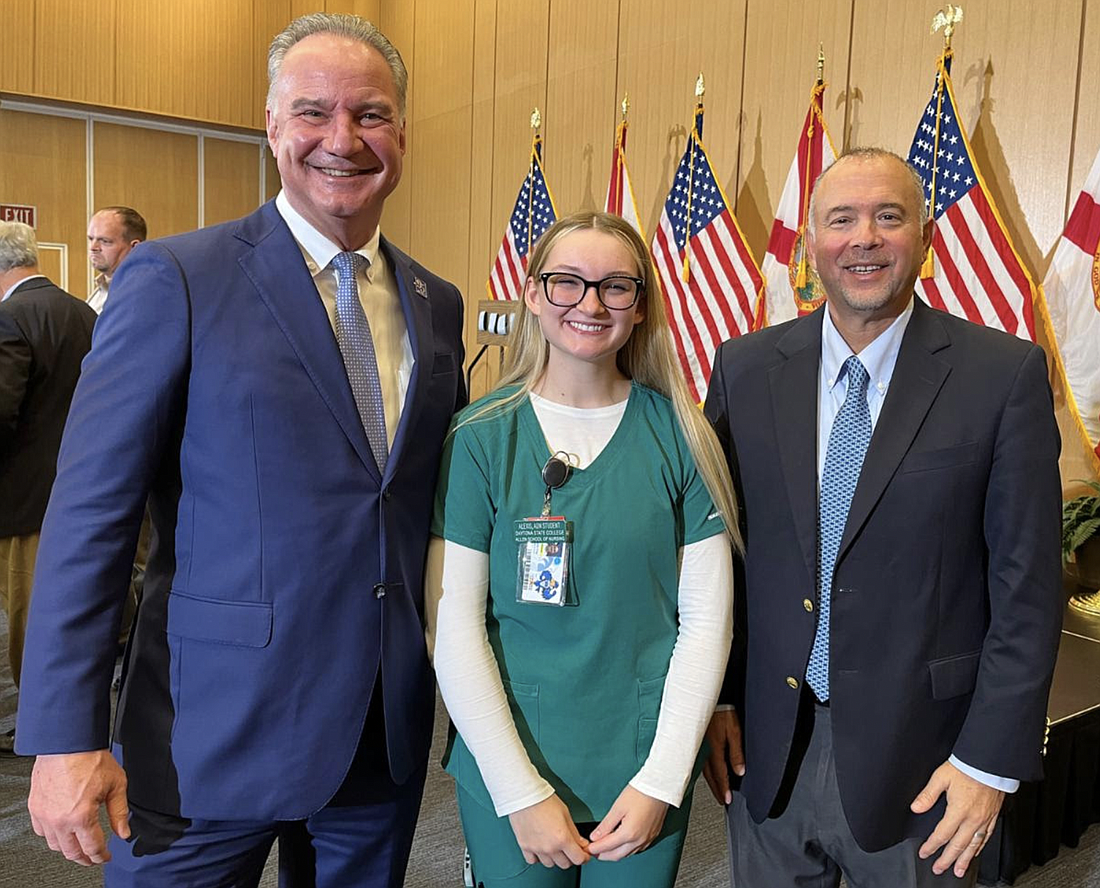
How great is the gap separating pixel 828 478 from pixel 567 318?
0.50 metres

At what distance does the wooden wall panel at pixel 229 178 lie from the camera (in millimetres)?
8523

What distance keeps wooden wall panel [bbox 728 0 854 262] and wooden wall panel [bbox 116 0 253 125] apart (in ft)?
16.1

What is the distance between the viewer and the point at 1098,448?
3.55 meters

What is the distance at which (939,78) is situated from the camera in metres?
3.90

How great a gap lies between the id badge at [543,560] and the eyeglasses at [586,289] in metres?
0.35

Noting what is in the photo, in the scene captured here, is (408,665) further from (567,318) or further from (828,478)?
(828,478)

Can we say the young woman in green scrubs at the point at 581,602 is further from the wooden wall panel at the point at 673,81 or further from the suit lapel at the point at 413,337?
the wooden wall panel at the point at 673,81

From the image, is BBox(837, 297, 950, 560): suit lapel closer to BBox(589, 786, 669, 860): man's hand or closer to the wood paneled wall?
BBox(589, 786, 669, 860): man's hand

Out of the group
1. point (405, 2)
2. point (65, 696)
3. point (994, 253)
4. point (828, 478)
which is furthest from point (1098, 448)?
point (405, 2)

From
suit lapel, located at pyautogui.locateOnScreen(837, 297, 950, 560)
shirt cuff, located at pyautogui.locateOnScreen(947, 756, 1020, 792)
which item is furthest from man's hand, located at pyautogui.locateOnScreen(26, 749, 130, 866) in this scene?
shirt cuff, located at pyautogui.locateOnScreen(947, 756, 1020, 792)

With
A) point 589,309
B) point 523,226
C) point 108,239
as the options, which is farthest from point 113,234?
point 589,309

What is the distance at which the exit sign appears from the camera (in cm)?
763

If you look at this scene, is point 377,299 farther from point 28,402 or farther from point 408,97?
point 408,97

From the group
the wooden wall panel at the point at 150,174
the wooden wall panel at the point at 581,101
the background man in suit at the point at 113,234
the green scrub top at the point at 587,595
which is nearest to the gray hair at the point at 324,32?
the green scrub top at the point at 587,595
